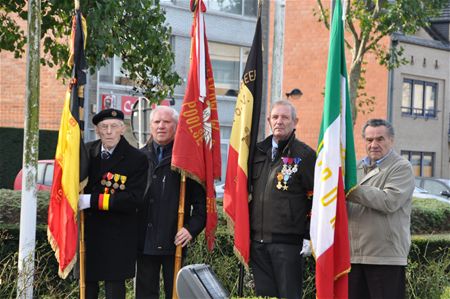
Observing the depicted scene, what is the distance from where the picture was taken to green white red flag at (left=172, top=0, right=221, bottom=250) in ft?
23.3

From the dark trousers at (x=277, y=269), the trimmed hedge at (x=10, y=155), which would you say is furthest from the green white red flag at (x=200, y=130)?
the trimmed hedge at (x=10, y=155)

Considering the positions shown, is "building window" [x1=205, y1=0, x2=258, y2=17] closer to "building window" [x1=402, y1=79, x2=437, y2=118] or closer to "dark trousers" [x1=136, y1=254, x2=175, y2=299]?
"building window" [x1=402, y1=79, x2=437, y2=118]

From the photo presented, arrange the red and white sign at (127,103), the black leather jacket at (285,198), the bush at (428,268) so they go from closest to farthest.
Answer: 1. the black leather jacket at (285,198)
2. the bush at (428,268)
3. the red and white sign at (127,103)

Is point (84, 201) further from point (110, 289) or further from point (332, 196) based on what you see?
point (332, 196)

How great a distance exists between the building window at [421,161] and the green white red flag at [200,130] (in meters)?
32.0

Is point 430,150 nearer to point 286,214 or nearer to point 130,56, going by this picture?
point 130,56

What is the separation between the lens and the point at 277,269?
22.3 feet

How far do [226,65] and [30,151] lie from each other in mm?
22712

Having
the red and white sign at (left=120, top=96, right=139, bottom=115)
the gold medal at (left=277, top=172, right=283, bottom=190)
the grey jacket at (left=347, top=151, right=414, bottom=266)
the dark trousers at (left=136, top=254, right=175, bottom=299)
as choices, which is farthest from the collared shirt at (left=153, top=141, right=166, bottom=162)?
the red and white sign at (left=120, top=96, right=139, bottom=115)

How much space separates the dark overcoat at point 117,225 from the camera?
22.5ft

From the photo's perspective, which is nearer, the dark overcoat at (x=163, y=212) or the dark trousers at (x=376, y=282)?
the dark trousers at (x=376, y=282)

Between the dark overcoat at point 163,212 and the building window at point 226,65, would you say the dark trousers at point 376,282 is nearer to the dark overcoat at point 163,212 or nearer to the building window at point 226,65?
the dark overcoat at point 163,212

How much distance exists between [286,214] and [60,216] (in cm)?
178

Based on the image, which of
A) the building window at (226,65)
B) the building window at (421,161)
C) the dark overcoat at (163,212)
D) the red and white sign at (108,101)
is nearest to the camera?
the dark overcoat at (163,212)
